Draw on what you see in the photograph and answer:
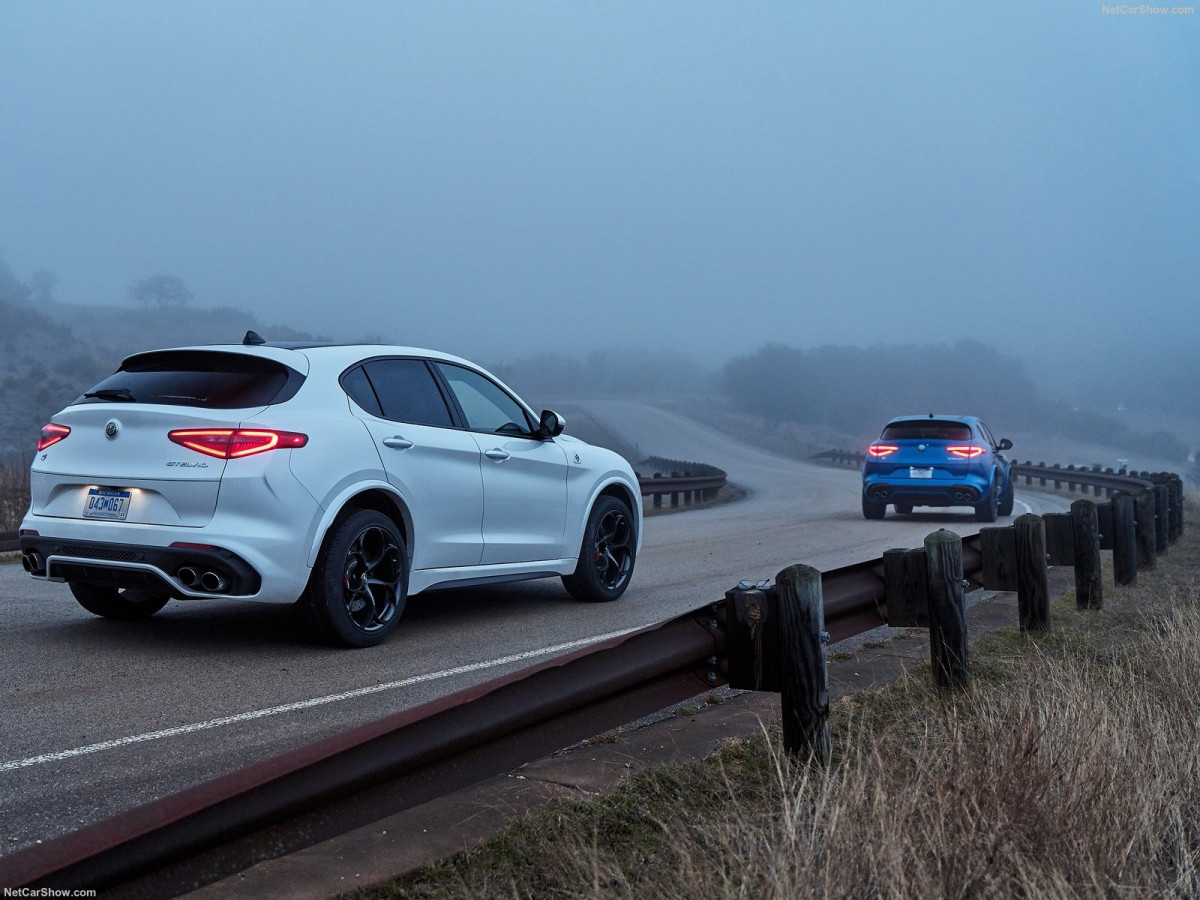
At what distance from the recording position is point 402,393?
24.3ft

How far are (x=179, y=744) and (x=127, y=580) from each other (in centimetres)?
179

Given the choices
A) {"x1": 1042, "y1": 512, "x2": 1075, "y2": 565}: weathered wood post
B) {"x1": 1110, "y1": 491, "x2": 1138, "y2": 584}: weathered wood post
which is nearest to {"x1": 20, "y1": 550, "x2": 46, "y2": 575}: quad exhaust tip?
{"x1": 1042, "y1": 512, "x2": 1075, "y2": 565}: weathered wood post

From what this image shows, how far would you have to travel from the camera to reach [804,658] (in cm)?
405

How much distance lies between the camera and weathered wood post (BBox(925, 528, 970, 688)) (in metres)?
5.42

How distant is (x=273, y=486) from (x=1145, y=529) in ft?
29.1

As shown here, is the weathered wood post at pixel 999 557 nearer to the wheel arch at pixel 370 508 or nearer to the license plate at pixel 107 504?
the wheel arch at pixel 370 508

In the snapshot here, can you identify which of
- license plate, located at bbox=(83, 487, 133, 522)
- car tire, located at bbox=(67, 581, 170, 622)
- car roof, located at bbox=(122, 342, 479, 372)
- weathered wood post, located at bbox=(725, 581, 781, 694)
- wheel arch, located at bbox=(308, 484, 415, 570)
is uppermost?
car roof, located at bbox=(122, 342, 479, 372)

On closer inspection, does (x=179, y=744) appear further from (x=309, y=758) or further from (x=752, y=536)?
(x=752, y=536)

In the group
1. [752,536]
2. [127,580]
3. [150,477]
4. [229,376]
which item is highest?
[229,376]

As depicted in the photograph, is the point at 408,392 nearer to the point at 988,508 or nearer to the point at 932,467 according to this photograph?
the point at 932,467

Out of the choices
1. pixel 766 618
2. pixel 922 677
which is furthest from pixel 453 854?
pixel 922 677

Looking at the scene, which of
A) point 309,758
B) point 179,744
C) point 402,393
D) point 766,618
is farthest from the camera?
point 402,393

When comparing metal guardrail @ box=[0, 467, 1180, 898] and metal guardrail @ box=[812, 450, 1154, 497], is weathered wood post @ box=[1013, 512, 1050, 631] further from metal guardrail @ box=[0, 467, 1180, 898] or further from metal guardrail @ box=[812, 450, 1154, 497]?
metal guardrail @ box=[812, 450, 1154, 497]

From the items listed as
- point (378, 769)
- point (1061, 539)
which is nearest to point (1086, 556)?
point (1061, 539)
